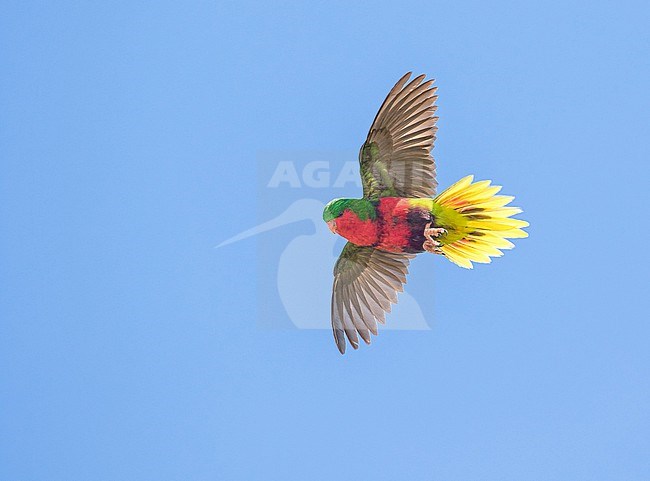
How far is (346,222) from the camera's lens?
9461 millimetres

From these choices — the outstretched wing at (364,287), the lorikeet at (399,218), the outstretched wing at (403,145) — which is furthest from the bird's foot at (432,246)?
the outstretched wing at (364,287)

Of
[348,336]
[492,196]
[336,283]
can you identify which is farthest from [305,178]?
[492,196]

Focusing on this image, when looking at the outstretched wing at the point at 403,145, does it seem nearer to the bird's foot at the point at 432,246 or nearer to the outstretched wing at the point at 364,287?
the bird's foot at the point at 432,246

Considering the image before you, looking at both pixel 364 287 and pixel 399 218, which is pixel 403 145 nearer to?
pixel 399 218

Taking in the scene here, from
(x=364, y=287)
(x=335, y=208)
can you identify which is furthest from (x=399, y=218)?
(x=364, y=287)

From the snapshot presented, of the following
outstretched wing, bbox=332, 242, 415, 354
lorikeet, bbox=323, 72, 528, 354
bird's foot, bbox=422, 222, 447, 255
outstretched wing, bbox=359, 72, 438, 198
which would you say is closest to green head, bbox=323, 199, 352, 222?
lorikeet, bbox=323, 72, 528, 354

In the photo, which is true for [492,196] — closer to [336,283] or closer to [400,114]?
[400,114]

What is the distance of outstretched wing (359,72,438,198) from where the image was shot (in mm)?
9453

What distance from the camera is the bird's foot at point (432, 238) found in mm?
9047

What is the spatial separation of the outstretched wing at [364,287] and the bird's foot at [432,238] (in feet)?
2.84

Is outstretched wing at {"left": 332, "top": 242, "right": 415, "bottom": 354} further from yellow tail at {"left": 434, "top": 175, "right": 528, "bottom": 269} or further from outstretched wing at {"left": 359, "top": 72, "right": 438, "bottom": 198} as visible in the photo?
yellow tail at {"left": 434, "top": 175, "right": 528, "bottom": 269}

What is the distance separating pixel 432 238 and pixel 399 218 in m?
0.39

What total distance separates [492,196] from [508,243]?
526 millimetres

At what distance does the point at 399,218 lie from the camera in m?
9.22
